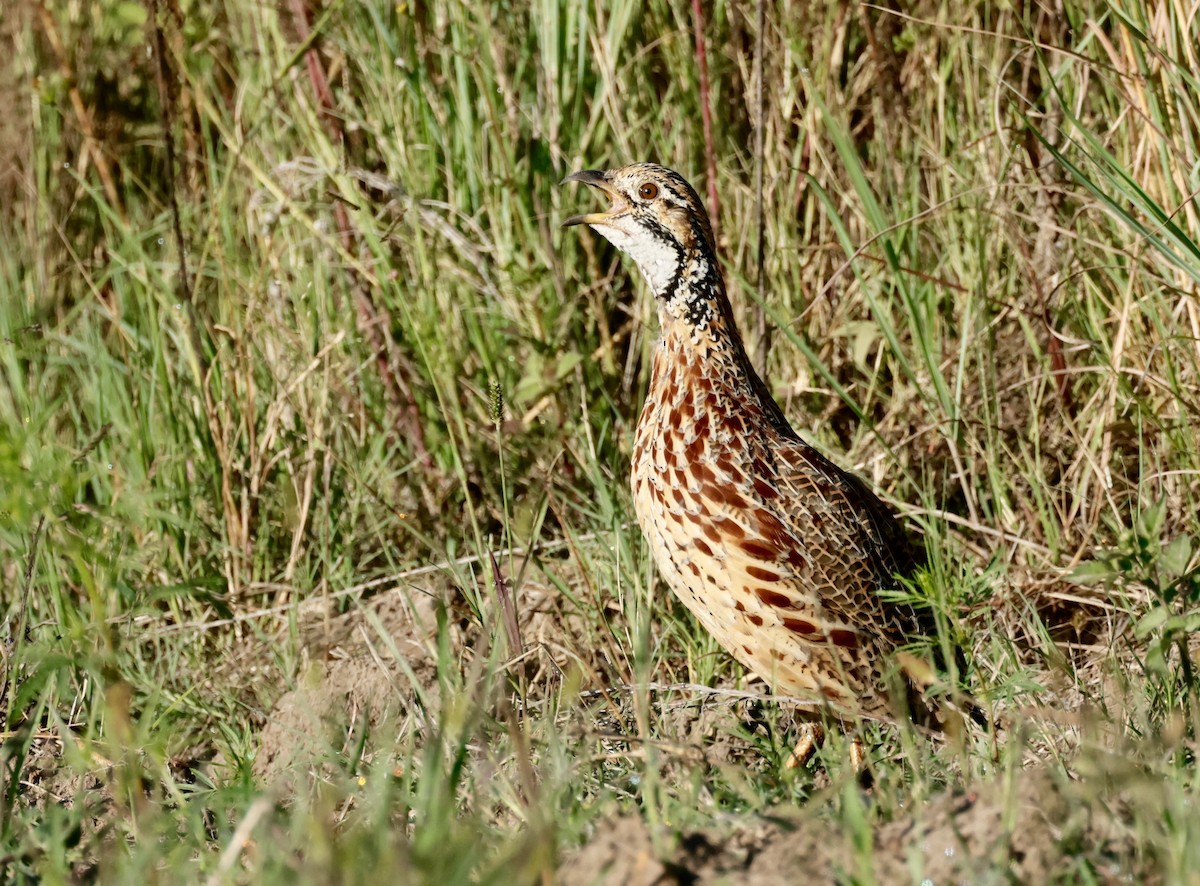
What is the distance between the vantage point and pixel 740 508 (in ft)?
12.1

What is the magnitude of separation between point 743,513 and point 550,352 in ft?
4.38

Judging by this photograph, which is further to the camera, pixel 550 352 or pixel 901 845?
pixel 550 352

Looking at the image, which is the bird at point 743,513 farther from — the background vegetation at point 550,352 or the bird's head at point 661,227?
the background vegetation at point 550,352

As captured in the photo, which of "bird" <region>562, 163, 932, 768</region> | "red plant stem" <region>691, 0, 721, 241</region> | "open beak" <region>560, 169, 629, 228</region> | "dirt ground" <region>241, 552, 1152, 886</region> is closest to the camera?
"dirt ground" <region>241, 552, 1152, 886</region>

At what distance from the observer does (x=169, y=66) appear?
5883 mm

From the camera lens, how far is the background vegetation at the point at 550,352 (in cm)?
394

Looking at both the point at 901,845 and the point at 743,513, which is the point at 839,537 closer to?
the point at 743,513

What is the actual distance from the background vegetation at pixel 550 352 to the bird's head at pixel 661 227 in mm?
314

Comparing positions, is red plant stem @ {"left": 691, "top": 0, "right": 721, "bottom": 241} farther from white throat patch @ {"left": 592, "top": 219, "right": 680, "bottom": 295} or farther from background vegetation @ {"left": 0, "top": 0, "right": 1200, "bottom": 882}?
white throat patch @ {"left": 592, "top": 219, "right": 680, "bottom": 295}

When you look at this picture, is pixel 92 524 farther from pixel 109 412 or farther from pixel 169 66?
pixel 169 66

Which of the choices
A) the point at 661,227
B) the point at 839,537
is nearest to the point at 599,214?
the point at 661,227

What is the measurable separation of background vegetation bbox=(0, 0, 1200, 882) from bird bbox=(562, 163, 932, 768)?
0.65 feet

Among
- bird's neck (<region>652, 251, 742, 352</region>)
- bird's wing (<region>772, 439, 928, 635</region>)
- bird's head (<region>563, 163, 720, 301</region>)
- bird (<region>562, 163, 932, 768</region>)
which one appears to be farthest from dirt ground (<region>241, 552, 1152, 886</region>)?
bird's head (<region>563, 163, 720, 301</region>)

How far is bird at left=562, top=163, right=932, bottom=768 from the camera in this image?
12.0ft
